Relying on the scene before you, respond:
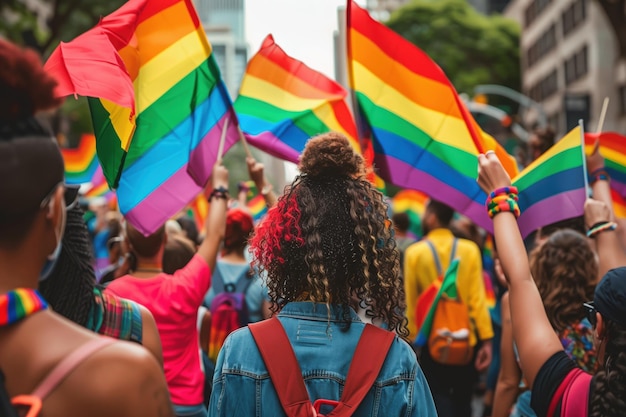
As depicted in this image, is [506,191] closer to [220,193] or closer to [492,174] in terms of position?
[492,174]

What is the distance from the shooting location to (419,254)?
6926 millimetres

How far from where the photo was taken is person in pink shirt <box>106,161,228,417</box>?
4.34 metres

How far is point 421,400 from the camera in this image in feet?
9.64

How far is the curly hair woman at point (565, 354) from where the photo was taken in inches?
108

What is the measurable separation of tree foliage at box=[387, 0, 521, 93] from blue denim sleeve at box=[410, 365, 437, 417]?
5894cm

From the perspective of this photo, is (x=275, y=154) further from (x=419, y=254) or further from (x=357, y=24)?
→ (x=419, y=254)

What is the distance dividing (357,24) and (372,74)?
341mm

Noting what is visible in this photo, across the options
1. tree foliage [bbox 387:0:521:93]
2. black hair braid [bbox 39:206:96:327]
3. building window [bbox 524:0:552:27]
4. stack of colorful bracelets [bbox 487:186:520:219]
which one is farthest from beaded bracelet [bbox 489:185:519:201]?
tree foliage [bbox 387:0:521:93]

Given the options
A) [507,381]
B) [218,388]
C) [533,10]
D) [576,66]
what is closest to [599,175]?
[507,381]

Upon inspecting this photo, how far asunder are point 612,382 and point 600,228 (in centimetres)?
133

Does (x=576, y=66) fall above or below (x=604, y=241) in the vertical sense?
above

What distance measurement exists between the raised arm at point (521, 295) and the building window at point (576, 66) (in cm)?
4520

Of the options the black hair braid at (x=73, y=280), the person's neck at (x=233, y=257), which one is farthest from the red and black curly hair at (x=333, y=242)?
the person's neck at (x=233, y=257)

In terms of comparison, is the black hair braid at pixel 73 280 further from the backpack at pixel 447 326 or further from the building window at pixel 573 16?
the building window at pixel 573 16
